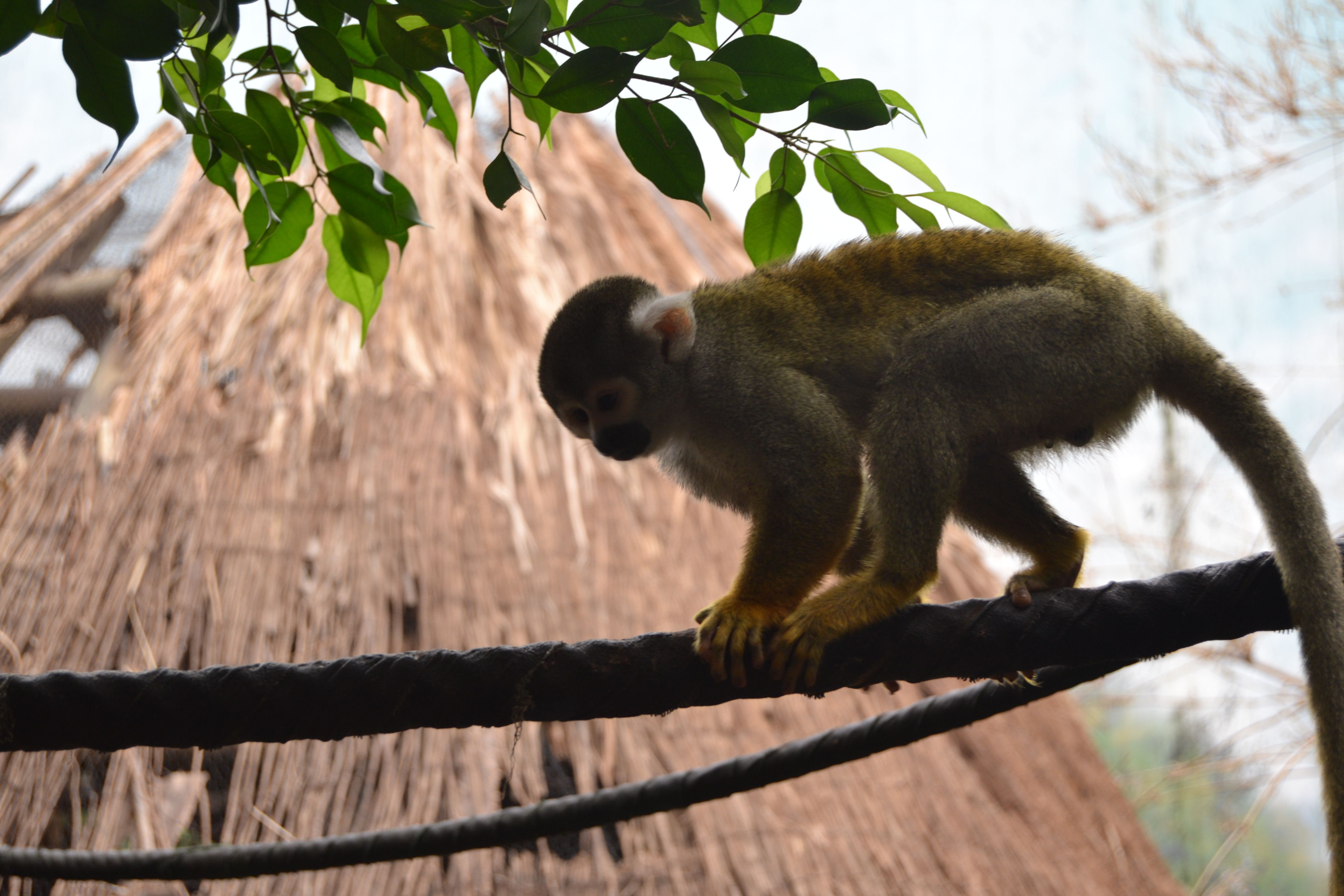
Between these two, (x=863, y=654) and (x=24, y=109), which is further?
(x=24, y=109)

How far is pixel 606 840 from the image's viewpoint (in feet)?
9.78

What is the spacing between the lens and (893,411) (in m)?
1.87

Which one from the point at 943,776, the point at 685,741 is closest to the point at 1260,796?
the point at 943,776

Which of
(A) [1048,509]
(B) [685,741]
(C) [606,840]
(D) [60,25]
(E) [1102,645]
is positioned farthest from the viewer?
(B) [685,741]

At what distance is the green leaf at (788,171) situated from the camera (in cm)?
154

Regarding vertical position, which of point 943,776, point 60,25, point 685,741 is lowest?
point 943,776

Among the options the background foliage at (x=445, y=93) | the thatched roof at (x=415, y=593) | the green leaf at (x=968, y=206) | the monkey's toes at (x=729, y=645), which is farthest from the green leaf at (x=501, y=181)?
the thatched roof at (x=415, y=593)

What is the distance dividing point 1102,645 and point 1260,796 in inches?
188

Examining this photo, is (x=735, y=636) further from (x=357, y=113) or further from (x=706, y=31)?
(x=357, y=113)

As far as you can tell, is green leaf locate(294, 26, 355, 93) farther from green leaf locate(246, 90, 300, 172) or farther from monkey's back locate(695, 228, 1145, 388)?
monkey's back locate(695, 228, 1145, 388)

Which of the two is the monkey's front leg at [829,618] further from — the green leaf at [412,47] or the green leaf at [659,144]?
the green leaf at [412,47]

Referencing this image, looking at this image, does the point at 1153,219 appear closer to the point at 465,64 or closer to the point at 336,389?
the point at 336,389

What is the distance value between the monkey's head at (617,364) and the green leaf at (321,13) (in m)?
0.95

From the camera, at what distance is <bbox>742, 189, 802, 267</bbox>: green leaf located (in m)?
1.58
